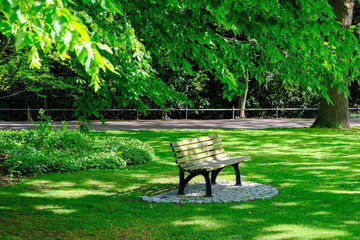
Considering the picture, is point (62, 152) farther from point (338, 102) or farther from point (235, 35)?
point (338, 102)

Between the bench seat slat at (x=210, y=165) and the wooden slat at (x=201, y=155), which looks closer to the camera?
the bench seat slat at (x=210, y=165)

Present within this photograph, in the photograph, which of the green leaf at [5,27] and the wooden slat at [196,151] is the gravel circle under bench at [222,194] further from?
the green leaf at [5,27]

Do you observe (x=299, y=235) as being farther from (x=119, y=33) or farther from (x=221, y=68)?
(x=119, y=33)

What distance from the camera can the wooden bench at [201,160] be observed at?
255 inches

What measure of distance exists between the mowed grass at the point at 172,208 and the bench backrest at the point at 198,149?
728 mm

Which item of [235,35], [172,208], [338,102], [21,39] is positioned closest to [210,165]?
[172,208]

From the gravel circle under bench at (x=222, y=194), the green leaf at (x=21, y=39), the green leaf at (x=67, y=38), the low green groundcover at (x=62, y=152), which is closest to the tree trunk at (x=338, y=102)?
the low green groundcover at (x=62, y=152)

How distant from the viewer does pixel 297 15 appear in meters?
4.62

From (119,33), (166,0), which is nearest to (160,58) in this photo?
(119,33)

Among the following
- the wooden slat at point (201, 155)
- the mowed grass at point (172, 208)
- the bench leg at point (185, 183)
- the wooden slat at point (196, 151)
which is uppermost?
the wooden slat at point (196, 151)

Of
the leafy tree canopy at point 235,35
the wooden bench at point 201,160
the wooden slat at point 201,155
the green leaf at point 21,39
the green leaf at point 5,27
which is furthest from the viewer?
the wooden slat at point 201,155

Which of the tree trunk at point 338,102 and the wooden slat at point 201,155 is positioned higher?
the tree trunk at point 338,102

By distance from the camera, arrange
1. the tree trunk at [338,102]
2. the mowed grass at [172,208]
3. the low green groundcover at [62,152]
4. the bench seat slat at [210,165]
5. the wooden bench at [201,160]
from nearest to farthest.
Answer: the mowed grass at [172,208] < the bench seat slat at [210,165] < the wooden bench at [201,160] < the low green groundcover at [62,152] < the tree trunk at [338,102]

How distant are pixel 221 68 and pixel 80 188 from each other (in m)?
3.64
